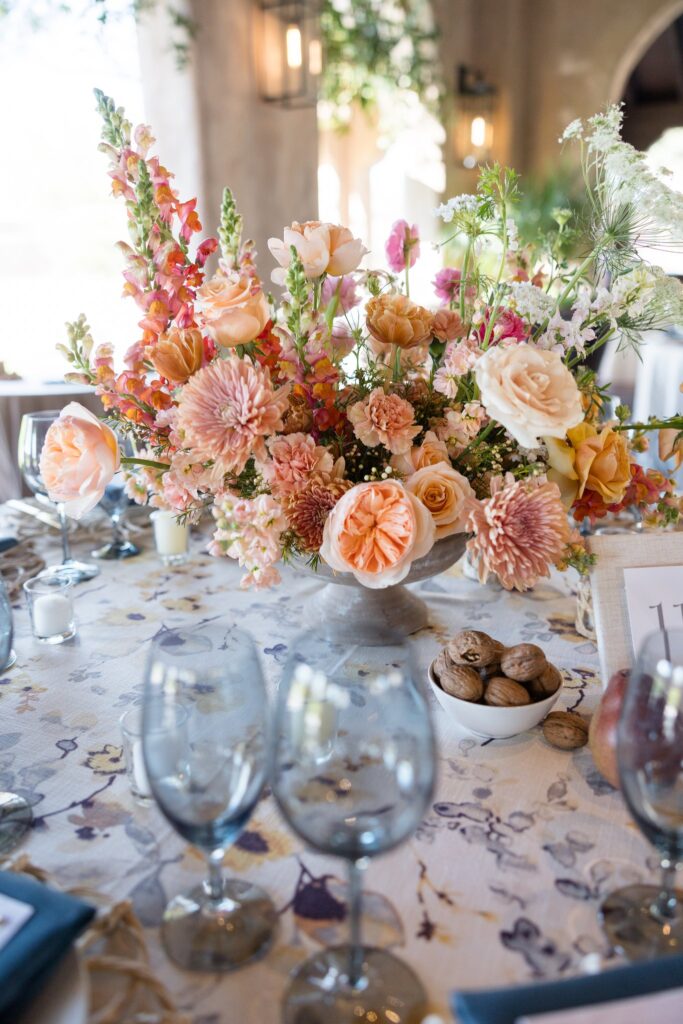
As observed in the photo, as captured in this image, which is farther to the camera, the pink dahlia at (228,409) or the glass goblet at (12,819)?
the pink dahlia at (228,409)

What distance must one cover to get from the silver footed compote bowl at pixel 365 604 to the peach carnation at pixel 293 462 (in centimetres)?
13

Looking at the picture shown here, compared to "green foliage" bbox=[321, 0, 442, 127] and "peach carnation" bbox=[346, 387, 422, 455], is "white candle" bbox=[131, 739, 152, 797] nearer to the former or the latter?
"peach carnation" bbox=[346, 387, 422, 455]

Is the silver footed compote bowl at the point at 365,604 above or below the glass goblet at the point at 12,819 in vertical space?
above

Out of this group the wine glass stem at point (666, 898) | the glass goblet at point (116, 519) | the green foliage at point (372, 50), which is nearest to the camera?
the wine glass stem at point (666, 898)

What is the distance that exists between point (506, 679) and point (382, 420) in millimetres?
281

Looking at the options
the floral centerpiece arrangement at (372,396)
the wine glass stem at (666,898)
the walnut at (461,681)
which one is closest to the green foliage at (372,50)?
the floral centerpiece arrangement at (372,396)

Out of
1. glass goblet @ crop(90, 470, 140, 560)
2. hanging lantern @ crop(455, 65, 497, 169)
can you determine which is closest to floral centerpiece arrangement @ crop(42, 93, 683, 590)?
glass goblet @ crop(90, 470, 140, 560)

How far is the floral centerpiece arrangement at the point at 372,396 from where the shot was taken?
29.3 inches

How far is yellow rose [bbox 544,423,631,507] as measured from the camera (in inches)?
31.3

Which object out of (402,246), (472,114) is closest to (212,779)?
(402,246)

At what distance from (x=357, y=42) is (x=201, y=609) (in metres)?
3.96

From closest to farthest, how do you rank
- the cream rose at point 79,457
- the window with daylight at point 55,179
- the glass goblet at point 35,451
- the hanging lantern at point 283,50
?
the cream rose at point 79,457
the glass goblet at point 35,451
the window with daylight at point 55,179
the hanging lantern at point 283,50

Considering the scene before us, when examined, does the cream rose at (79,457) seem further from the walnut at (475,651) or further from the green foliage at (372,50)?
the green foliage at (372,50)

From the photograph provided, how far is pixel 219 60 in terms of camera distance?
3.22m
